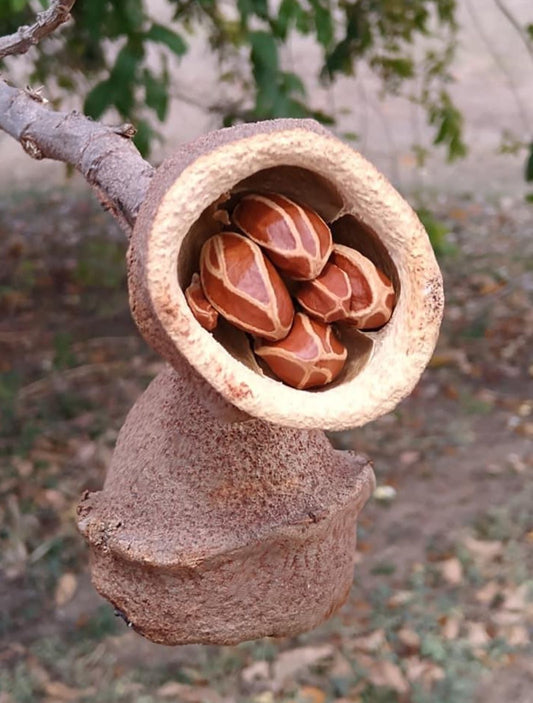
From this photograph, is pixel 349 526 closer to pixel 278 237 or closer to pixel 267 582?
pixel 267 582

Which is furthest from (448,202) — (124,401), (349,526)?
(349,526)

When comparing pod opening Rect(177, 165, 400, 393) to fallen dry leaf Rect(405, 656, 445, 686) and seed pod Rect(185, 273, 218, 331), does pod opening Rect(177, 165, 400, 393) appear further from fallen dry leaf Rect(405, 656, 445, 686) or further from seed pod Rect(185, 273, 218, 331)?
fallen dry leaf Rect(405, 656, 445, 686)

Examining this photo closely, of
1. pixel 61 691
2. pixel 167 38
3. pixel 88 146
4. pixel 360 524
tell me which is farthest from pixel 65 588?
pixel 88 146

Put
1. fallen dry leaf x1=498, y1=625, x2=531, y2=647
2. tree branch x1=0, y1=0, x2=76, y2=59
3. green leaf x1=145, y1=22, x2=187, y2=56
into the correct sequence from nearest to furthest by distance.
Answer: tree branch x1=0, y1=0, x2=76, y2=59, green leaf x1=145, y1=22, x2=187, y2=56, fallen dry leaf x1=498, y1=625, x2=531, y2=647

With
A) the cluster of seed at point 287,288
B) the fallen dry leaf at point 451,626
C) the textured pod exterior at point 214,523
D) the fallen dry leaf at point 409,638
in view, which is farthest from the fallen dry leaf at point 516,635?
the cluster of seed at point 287,288

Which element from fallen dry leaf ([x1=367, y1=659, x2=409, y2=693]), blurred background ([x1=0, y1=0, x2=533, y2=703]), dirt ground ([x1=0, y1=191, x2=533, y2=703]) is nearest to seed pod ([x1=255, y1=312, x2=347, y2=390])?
blurred background ([x1=0, y1=0, x2=533, y2=703])
